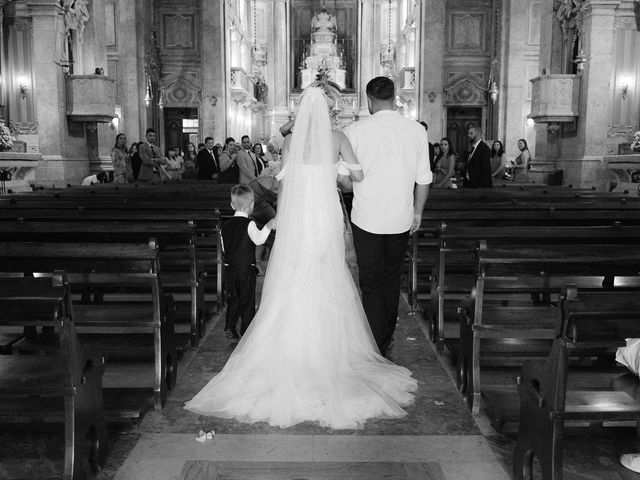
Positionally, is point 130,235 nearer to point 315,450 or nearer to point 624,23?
point 315,450

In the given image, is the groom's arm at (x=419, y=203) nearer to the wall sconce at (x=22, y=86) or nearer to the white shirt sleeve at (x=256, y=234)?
the white shirt sleeve at (x=256, y=234)

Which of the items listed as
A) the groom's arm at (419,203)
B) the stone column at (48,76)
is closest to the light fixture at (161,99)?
the stone column at (48,76)

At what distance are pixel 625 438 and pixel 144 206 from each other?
5371 mm

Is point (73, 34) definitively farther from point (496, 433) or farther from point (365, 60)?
point (365, 60)

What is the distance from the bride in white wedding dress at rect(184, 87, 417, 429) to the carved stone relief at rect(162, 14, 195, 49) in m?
20.9

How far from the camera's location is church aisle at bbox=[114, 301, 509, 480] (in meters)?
3.05

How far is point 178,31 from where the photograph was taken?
23.5 m

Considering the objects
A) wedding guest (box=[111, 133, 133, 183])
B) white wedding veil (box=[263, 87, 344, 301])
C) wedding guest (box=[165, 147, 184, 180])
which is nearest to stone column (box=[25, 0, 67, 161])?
wedding guest (box=[111, 133, 133, 183])

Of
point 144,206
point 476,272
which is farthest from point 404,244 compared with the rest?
point 144,206

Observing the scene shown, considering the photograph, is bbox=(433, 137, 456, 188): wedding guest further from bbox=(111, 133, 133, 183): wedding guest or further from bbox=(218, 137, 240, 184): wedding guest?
bbox=(111, 133, 133, 183): wedding guest

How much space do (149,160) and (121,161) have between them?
1038mm

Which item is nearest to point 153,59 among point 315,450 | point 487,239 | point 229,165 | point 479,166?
point 229,165

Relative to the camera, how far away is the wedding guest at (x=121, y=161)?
12.5 metres

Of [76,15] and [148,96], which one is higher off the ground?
[76,15]
